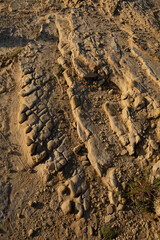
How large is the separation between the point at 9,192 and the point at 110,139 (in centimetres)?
261

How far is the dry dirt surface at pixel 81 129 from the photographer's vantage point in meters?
3.89

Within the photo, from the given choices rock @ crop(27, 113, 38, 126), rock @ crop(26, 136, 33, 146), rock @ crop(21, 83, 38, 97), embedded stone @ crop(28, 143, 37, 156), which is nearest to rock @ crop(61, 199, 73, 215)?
embedded stone @ crop(28, 143, 37, 156)

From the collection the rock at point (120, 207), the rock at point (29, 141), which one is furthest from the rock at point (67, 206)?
the rock at point (29, 141)

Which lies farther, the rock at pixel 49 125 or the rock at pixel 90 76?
the rock at pixel 90 76

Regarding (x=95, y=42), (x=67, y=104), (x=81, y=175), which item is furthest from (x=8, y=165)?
(x=95, y=42)

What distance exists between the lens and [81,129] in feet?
15.3

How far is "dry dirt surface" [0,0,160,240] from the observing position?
389 centimetres

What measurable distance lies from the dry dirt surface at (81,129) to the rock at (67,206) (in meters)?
0.02

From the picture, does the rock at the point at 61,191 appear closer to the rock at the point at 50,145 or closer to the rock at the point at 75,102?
the rock at the point at 50,145

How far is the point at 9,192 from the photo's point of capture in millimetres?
4066

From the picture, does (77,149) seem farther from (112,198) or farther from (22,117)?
(22,117)

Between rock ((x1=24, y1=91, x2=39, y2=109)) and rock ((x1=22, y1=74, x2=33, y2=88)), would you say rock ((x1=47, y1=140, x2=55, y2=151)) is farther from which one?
rock ((x1=22, y1=74, x2=33, y2=88))

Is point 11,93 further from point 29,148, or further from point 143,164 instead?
point 143,164

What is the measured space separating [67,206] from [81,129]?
5.85 feet
